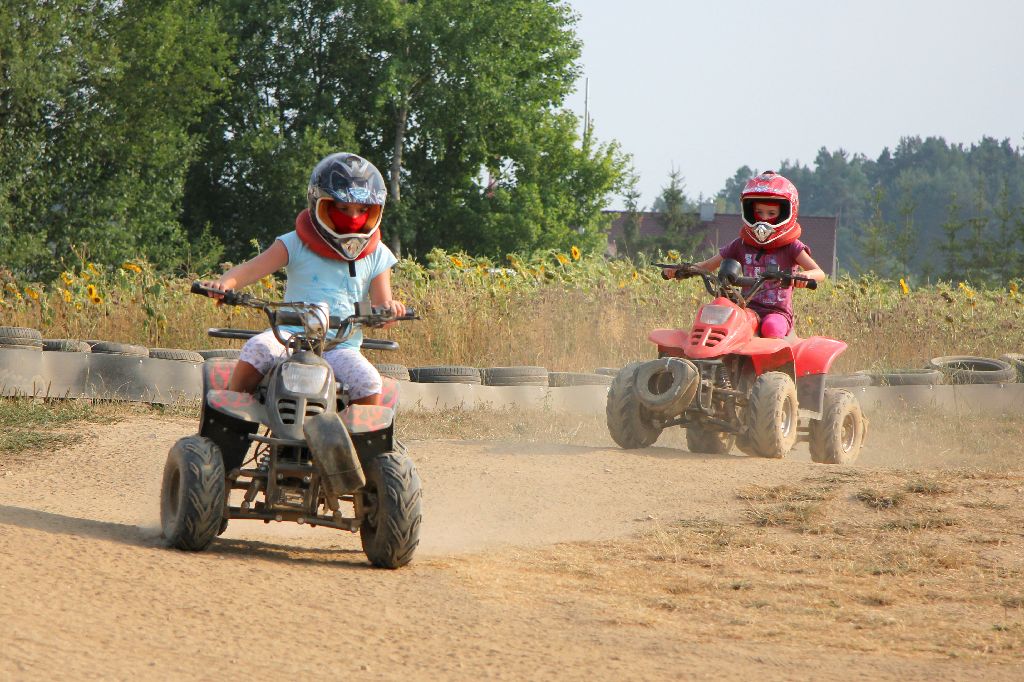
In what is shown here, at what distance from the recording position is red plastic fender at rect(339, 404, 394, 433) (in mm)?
6152

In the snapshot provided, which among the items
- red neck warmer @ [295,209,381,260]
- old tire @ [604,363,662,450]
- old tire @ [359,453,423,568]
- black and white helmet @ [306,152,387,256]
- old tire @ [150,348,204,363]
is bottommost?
old tire @ [359,453,423,568]

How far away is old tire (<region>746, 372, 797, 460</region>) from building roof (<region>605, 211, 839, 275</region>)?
43140mm

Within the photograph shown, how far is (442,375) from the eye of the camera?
12.8 meters

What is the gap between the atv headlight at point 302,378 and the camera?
599 cm

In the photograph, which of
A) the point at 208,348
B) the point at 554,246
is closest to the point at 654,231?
the point at 554,246

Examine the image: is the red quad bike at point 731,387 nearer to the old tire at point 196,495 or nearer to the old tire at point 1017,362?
the old tire at point 196,495

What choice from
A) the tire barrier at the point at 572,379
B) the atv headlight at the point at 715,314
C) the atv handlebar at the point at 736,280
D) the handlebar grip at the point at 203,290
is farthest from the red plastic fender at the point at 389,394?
the tire barrier at the point at 572,379

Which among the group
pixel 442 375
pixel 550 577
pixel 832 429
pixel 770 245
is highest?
pixel 770 245

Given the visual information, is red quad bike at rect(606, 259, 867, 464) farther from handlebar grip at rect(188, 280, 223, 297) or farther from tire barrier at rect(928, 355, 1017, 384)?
tire barrier at rect(928, 355, 1017, 384)

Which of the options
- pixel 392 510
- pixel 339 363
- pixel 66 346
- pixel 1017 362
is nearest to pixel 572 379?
pixel 66 346

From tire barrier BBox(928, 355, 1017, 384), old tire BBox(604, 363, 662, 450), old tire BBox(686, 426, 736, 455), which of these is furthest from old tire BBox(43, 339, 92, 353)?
tire barrier BBox(928, 355, 1017, 384)

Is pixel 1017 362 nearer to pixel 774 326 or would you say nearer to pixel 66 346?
pixel 774 326

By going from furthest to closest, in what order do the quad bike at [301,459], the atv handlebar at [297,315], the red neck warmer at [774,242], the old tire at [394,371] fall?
the old tire at [394,371]
the red neck warmer at [774,242]
the atv handlebar at [297,315]
the quad bike at [301,459]

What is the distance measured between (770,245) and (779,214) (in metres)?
0.27
